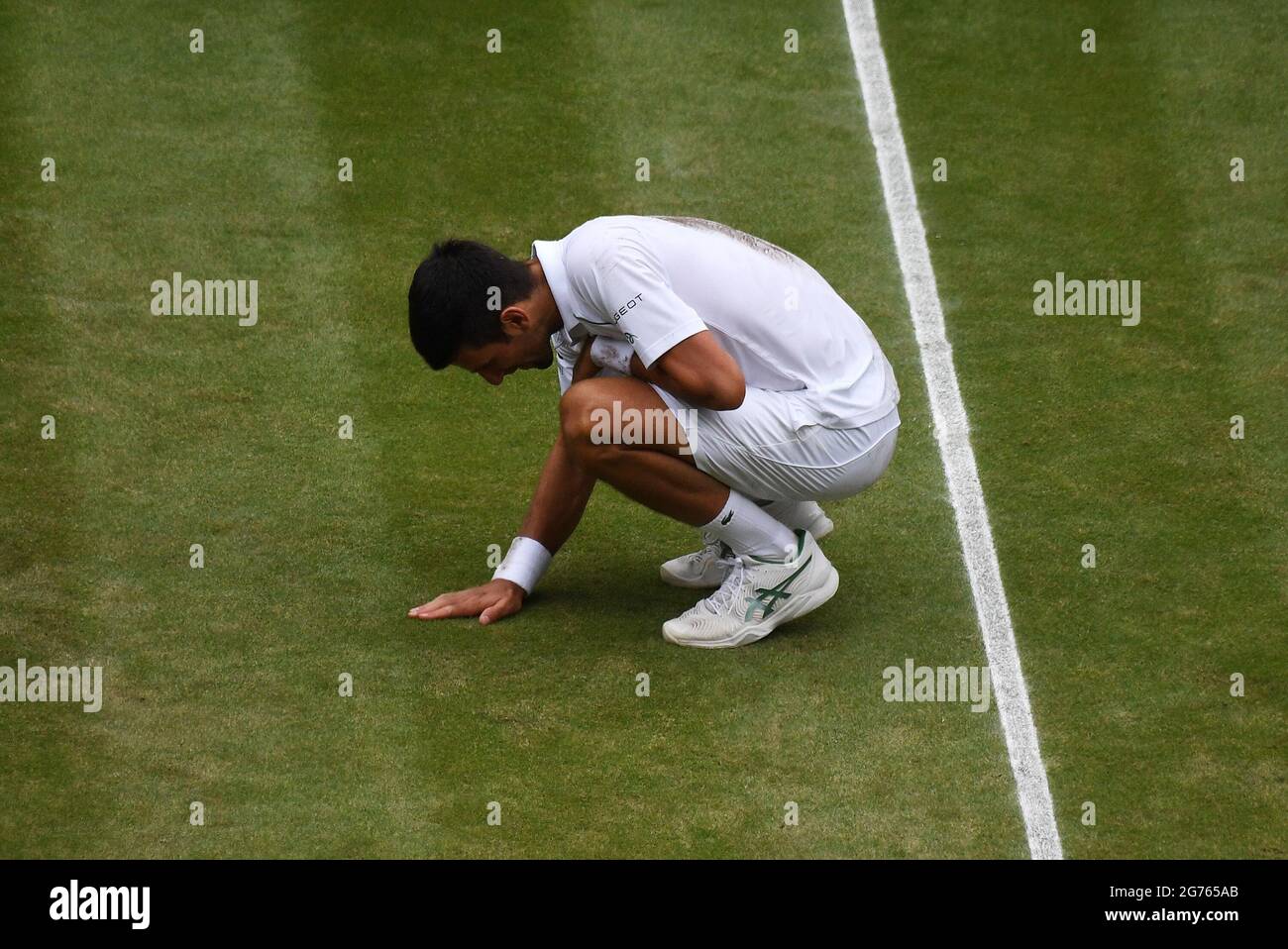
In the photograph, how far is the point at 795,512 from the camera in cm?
630

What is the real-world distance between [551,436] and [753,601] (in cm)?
161

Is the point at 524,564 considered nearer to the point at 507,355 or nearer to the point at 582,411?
the point at 582,411

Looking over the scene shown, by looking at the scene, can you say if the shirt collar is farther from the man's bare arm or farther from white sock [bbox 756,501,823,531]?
white sock [bbox 756,501,823,531]

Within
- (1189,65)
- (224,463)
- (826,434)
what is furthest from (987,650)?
(1189,65)

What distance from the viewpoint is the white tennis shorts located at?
5.66 metres

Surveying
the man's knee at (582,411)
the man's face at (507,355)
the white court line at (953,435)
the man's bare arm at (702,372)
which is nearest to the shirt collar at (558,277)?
the man's face at (507,355)

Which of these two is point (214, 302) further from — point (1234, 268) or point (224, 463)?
point (1234, 268)

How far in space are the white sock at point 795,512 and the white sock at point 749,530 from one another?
294 mm

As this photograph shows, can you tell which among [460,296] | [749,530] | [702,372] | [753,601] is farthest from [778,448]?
[460,296]

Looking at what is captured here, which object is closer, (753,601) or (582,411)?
(582,411)

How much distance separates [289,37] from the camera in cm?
944

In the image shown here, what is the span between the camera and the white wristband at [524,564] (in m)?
6.06

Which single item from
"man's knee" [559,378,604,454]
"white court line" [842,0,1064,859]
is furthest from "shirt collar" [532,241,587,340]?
"white court line" [842,0,1064,859]

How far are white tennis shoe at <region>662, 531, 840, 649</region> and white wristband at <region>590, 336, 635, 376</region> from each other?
75 centimetres
